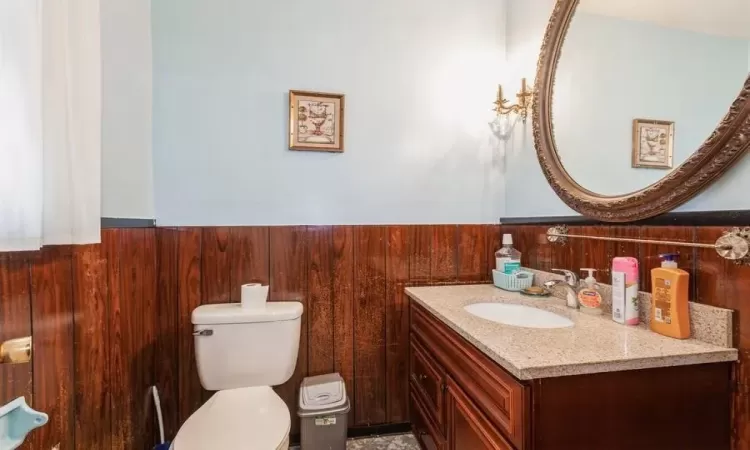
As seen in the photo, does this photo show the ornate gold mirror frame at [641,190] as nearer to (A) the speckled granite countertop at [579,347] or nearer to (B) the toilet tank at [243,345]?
(A) the speckled granite countertop at [579,347]

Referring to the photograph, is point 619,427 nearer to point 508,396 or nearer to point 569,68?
point 508,396

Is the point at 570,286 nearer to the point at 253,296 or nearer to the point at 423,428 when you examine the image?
the point at 423,428

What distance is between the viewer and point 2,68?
0.60 m

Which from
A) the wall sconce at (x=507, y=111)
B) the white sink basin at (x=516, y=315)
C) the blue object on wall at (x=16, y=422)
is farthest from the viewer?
the wall sconce at (x=507, y=111)

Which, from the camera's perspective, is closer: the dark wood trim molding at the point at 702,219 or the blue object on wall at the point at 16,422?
the blue object on wall at the point at 16,422

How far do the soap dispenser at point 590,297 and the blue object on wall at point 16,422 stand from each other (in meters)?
1.52

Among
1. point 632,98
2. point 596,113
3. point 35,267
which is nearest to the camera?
point 35,267

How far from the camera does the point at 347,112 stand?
177 cm

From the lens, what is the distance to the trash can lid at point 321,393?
1.54m

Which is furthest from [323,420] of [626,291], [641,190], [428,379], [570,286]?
[641,190]

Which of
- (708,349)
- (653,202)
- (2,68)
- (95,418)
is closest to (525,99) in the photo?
(653,202)

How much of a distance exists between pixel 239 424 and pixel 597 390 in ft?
3.85

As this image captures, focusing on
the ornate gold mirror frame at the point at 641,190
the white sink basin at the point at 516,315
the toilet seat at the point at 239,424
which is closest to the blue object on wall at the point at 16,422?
the toilet seat at the point at 239,424

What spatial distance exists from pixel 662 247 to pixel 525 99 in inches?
39.1
